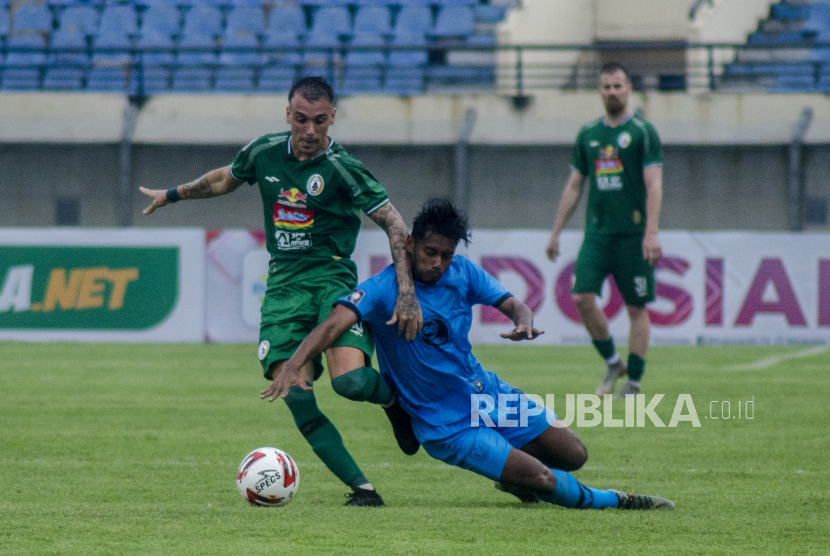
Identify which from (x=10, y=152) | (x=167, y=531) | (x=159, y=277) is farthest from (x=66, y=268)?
(x=167, y=531)

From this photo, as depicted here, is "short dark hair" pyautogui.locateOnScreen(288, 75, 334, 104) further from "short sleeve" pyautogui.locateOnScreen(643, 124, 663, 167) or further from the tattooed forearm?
"short sleeve" pyautogui.locateOnScreen(643, 124, 663, 167)

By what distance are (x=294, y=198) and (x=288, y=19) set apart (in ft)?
50.9

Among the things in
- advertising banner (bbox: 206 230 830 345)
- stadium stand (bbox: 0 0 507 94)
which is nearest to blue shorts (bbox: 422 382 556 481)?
advertising banner (bbox: 206 230 830 345)

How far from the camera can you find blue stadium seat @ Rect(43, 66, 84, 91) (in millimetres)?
18312

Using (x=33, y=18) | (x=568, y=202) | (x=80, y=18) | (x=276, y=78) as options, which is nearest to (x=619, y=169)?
(x=568, y=202)

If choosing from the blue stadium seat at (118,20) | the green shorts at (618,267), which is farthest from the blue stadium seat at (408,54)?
the green shorts at (618,267)

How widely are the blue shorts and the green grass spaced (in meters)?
0.22

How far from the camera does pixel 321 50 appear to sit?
17188 mm

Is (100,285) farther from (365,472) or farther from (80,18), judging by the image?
(80,18)

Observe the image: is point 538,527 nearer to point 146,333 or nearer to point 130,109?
point 146,333

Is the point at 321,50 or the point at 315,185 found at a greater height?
the point at 321,50

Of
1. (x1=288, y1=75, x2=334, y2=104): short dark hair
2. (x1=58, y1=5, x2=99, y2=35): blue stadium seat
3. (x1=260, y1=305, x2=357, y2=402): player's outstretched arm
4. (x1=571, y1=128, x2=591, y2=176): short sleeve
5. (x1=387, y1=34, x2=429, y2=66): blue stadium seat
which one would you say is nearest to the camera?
(x1=260, y1=305, x2=357, y2=402): player's outstretched arm

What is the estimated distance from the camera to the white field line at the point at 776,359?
10.4 meters

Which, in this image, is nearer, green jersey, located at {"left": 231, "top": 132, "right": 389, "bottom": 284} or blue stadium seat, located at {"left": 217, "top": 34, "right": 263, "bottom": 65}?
green jersey, located at {"left": 231, "top": 132, "right": 389, "bottom": 284}
